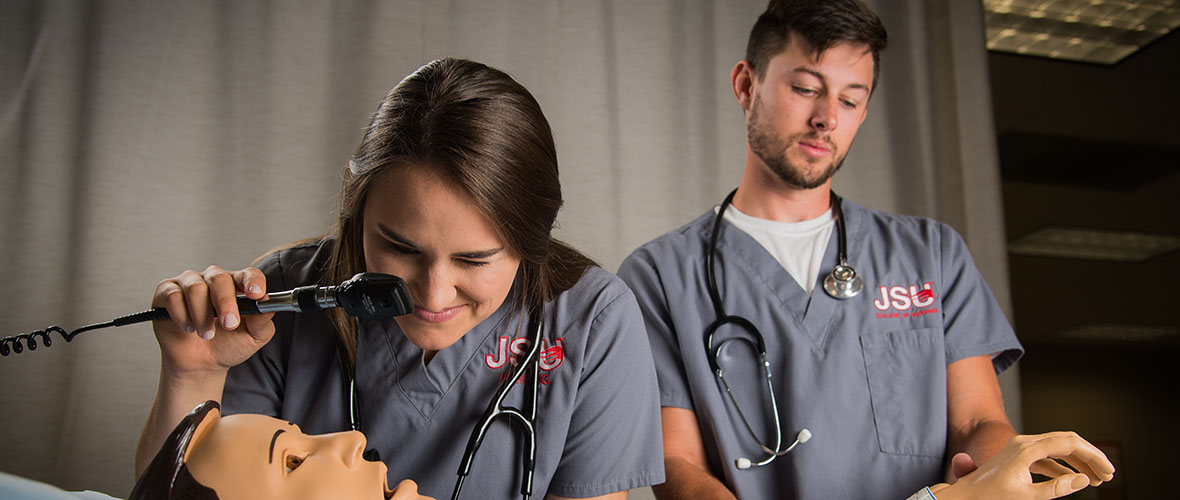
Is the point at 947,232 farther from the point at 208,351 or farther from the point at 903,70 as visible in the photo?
the point at 208,351

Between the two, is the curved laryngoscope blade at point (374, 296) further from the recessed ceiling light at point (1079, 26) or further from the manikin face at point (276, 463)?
the recessed ceiling light at point (1079, 26)

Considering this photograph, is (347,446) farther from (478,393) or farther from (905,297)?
(905,297)

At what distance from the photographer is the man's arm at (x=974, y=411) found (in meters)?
1.38

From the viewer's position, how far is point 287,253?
1.33 metres

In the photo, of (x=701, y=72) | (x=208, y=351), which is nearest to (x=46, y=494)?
(x=208, y=351)

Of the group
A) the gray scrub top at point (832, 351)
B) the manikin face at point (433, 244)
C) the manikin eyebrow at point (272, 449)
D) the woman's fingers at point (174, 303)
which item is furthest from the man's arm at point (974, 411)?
the woman's fingers at point (174, 303)

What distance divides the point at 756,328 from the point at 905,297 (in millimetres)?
295

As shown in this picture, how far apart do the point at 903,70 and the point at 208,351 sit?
2013 mm

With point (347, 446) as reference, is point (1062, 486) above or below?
below

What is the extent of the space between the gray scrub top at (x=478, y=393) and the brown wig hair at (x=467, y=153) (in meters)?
0.07

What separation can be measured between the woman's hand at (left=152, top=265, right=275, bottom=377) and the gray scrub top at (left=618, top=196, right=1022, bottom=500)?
0.71m

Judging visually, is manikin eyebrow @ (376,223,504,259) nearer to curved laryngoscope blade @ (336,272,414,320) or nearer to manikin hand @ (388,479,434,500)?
curved laryngoscope blade @ (336,272,414,320)

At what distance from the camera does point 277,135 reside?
1910 millimetres

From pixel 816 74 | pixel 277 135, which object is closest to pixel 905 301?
pixel 816 74
